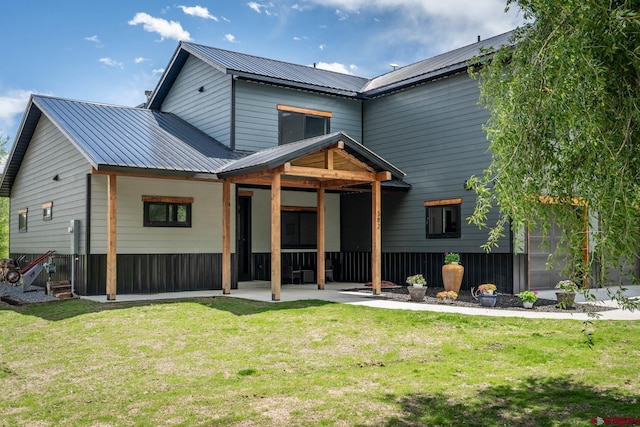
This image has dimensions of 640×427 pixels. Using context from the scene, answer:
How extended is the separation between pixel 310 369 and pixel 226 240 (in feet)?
23.0

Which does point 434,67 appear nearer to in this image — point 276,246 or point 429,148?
point 429,148

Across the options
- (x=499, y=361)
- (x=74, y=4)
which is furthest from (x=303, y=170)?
(x=74, y=4)

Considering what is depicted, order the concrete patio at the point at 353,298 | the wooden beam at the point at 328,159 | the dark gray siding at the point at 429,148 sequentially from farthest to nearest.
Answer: the dark gray siding at the point at 429,148 → the wooden beam at the point at 328,159 → the concrete patio at the point at 353,298

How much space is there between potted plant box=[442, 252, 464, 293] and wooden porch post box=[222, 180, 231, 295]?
4726 millimetres

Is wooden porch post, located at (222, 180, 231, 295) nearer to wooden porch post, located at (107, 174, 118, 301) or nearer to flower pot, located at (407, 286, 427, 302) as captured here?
wooden porch post, located at (107, 174, 118, 301)

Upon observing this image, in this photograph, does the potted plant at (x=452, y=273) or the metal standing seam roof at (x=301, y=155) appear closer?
the metal standing seam roof at (x=301, y=155)

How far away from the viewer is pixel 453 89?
14.6 m

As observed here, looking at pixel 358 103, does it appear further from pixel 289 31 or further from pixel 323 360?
pixel 323 360

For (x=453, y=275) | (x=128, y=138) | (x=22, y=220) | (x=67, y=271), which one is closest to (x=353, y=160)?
(x=453, y=275)

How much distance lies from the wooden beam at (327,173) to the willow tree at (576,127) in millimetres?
6602

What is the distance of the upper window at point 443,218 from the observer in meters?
14.4

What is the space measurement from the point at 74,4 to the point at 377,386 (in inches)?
871

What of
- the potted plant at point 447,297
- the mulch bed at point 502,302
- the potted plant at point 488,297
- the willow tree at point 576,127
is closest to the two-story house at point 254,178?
the mulch bed at point 502,302

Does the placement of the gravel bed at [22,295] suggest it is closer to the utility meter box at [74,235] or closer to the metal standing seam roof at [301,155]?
the utility meter box at [74,235]
